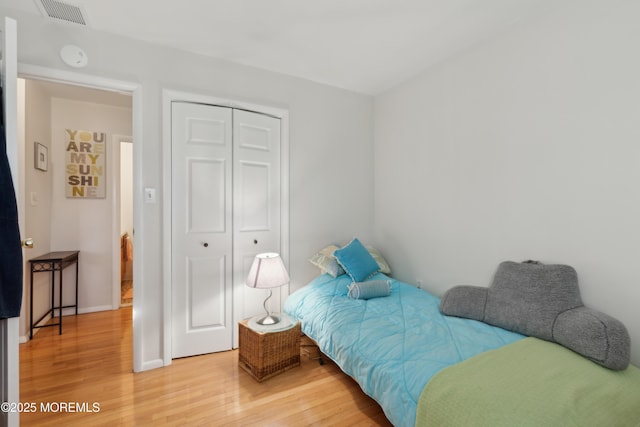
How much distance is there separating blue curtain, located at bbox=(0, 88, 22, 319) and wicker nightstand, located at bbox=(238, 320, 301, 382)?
4.37ft

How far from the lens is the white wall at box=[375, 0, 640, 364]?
5.48 ft

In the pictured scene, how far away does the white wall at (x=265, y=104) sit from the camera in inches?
87.1

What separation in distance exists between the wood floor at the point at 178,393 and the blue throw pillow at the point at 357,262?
78 centimetres

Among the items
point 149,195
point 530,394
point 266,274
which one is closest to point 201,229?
point 149,195

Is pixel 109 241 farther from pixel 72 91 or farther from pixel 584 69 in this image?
pixel 584 69

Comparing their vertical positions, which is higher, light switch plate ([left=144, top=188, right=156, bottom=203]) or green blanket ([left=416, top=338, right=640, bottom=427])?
light switch plate ([left=144, top=188, right=156, bottom=203])

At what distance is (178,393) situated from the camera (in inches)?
80.1

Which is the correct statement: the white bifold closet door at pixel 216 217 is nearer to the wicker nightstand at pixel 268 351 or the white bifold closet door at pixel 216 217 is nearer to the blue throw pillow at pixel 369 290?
the wicker nightstand at pixel 268 351

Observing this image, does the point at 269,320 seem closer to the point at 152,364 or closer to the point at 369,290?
the point at 369,290

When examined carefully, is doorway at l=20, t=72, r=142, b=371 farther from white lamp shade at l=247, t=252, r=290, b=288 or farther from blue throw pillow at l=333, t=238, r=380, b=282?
blue throw pillow at l=333, t=238, r=380, b=282

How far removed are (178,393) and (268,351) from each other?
25.4 inches

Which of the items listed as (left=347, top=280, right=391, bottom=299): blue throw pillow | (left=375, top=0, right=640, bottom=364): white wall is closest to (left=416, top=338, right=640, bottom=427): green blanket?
(left=375, top=0, right=640, bottom=364): white wall

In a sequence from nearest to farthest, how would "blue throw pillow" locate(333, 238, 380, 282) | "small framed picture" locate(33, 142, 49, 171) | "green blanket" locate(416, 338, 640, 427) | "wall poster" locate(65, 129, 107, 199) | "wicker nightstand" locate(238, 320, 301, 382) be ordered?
"green blanket" locate(416, 338, 640, 427)
"wicker nightstand" locate(238, 320, 301, 382)
"blue throw pillow" locate(333, 238, 380, 282)
"small framed picture" locate(33, 142, 49, 171)
"wall poster" locate(65, 129, 107, 199)

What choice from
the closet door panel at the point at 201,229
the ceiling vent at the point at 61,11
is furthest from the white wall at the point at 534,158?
the ceiling vent at the point at 61,11
